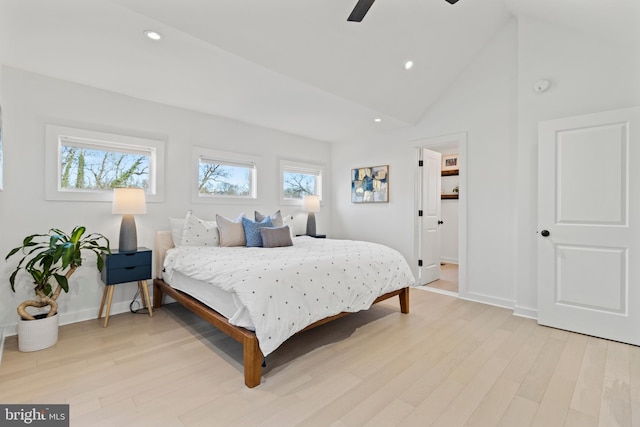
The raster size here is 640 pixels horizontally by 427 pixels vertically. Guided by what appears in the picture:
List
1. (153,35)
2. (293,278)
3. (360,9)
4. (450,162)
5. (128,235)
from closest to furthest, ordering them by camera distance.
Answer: (360,9) < (293,278) < (153,35) < (128,235) < (450,162)

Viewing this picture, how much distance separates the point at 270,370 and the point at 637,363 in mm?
2680

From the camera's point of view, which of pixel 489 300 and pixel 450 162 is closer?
pixel 489 300

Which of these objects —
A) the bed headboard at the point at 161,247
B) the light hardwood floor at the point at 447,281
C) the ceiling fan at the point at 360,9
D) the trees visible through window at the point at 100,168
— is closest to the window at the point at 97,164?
the trees visible through window at the point at 100,168

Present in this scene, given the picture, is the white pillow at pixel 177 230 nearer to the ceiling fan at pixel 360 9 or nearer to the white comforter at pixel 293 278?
the white comforter at pixel 293 278

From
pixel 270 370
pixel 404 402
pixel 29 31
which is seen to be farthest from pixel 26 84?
pixel 404 402

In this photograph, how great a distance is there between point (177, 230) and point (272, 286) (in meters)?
1.96

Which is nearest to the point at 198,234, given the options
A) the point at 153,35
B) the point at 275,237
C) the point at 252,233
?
the point at 252,233

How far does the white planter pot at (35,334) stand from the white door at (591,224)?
4412mm

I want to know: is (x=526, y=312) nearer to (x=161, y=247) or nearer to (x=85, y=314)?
(x=161, y=247)

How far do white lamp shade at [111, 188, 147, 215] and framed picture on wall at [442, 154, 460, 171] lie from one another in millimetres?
5881

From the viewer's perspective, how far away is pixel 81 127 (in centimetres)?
304

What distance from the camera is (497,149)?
3.56 meters

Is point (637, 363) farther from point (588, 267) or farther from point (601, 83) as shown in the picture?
point (601, 83)

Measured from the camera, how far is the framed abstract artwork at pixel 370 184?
4.76 metres
